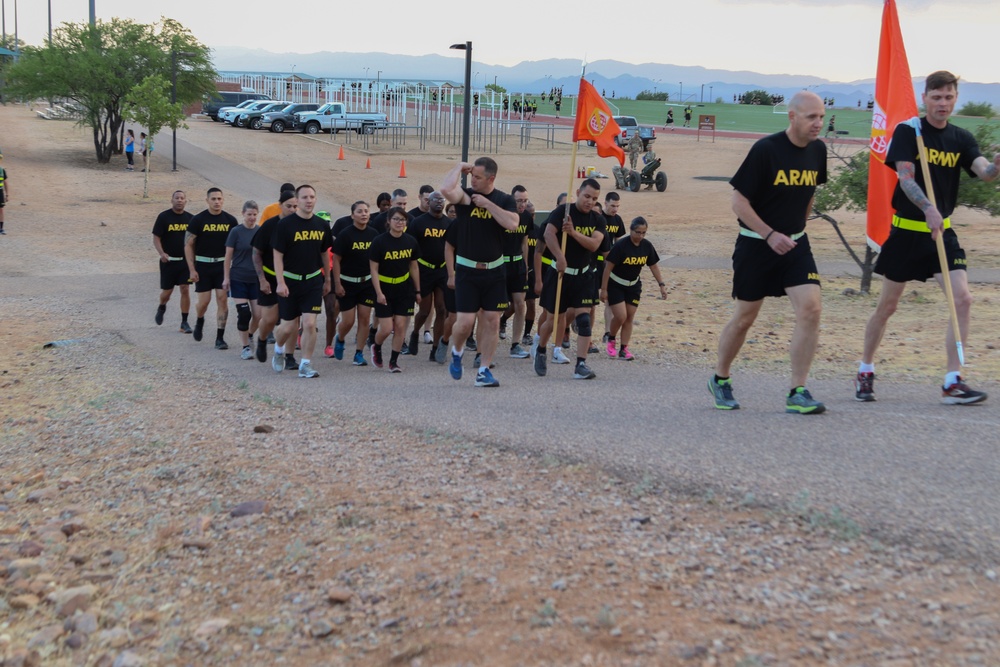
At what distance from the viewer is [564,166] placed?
43000 mm

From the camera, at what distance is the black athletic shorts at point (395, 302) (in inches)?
418

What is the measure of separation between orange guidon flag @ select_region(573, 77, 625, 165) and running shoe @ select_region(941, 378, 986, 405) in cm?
426

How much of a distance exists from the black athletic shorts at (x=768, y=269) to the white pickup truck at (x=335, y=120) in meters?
48.4

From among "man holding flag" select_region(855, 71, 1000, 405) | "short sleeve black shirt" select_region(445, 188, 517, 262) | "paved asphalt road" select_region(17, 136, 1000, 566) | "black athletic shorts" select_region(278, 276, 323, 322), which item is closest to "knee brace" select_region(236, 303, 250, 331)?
"paved asphalt road" select_region(17, 136, 1000, 566)

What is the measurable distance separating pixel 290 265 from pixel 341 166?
30.6 m

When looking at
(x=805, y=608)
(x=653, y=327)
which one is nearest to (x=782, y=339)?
(x=653, y=327)

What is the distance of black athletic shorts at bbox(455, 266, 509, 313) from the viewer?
8930 mm

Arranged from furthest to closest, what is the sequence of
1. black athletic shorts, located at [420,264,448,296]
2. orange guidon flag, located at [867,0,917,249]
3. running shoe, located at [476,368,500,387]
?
1. black athletic shorts, located at [420,264,448,296]
2. running shoe, located at [476,368,500,387]
3. orange guidon flag, located at [867,0,917,249]

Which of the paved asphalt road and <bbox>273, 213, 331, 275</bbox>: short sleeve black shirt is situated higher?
<bbox>273, 213, 331, 275</bbox>: short sleeve black shirt

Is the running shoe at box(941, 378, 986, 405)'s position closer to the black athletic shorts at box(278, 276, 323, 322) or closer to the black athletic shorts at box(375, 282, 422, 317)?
the black athletic shorts at box(375, 282, 422, 317)

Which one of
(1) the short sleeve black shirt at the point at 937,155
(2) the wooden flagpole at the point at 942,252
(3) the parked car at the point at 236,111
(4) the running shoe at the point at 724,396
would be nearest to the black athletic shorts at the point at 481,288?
(4) the running shoe at the point at 724,396

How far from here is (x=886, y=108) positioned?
793cm

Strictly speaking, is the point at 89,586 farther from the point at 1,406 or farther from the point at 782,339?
the point at 782,339

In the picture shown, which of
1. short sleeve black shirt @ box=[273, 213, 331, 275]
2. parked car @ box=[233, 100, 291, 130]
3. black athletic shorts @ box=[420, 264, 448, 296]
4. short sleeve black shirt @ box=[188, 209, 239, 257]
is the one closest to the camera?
short sleeve black shirt @ box=[273, 213, 331, 275]
